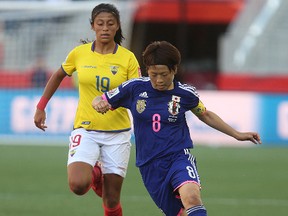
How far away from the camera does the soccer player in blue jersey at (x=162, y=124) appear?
25.6 feet

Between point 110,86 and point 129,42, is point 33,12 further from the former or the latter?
point 110,86

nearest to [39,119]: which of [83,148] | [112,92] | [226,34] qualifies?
[83,148]

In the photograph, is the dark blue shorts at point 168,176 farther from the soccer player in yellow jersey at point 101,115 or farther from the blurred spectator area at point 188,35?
the blurred spectator area at point 188,35

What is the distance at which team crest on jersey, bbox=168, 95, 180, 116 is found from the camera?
7.94m

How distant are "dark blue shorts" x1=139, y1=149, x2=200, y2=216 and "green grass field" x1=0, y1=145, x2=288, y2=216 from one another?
2514mm

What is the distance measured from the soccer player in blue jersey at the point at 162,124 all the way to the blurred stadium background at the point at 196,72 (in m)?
2.60

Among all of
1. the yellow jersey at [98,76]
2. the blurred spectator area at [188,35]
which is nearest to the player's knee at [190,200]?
the yellow jersey at [98,76]

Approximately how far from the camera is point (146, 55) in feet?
25.7

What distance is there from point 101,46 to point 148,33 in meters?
21.3

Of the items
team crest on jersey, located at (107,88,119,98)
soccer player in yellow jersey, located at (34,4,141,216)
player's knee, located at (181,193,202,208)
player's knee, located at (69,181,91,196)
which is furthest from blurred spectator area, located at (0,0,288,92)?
player's knee, located at (181,193,202,208)

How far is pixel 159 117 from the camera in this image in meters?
7.95

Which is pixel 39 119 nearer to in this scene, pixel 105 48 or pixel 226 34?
pixel 105 48

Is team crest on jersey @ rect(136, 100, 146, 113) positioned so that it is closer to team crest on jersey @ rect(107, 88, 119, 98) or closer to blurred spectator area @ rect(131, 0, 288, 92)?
team crest on jersey @ rect(107, 88, 119, 98)

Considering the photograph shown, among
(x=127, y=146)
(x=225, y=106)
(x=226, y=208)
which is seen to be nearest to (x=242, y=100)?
(x=225, y=106)
